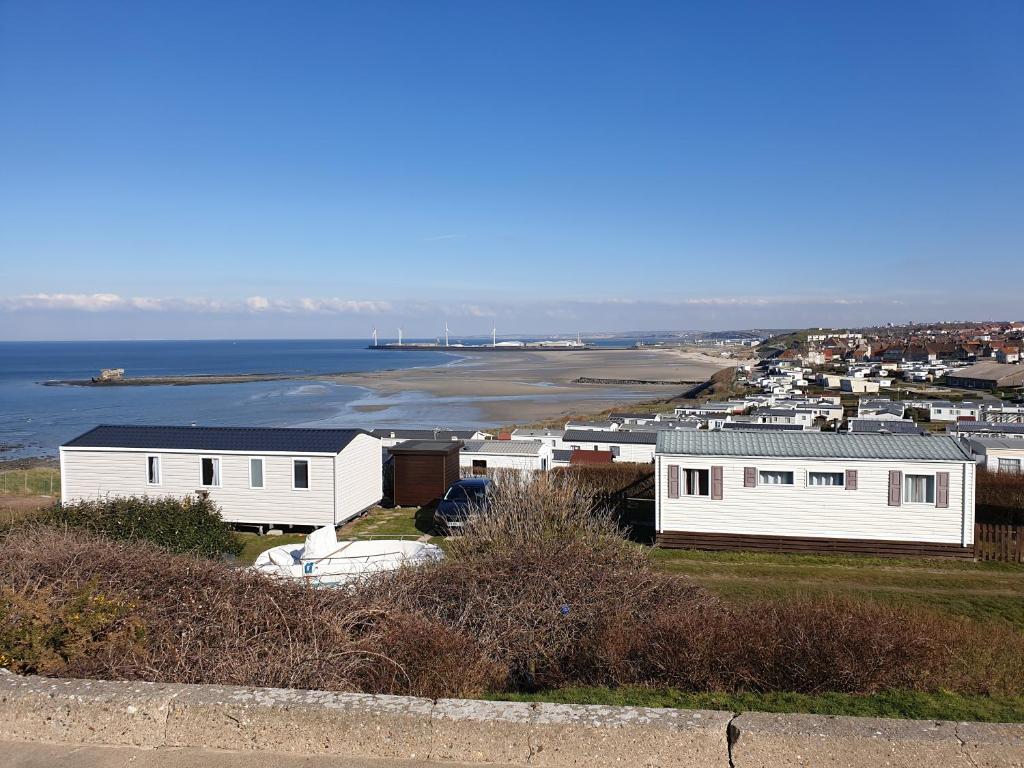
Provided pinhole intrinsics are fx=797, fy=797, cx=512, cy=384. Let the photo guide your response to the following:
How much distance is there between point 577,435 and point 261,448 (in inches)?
591

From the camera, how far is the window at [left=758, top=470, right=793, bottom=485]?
17766 mm

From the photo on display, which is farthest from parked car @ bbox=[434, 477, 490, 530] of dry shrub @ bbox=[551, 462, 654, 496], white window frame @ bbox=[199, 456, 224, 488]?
white window frame @ bbox=[199, 456, 224, 488]

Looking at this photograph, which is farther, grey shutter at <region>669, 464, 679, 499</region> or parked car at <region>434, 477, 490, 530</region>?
parked car at <region>434, 477, 490, 530</region>

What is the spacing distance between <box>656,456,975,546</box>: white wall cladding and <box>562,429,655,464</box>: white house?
12977mm

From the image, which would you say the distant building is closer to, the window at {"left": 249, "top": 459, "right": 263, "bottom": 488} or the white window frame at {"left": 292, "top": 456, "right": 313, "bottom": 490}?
the white window frame at {"left": 292, "top": 456, "right": 313, "bottom": 490}

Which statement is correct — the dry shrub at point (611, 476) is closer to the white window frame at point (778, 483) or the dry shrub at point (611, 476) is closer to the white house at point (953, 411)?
the white window frame at point (778, 483)

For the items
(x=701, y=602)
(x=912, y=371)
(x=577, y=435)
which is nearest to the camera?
(x=701, y=602)

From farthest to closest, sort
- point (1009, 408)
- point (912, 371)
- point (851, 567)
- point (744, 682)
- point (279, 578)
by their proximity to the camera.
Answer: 1. point (912, 371)
2. point (1009, 408)
3. point (851, 567)
4. point (279, 578)
5. point (744, 682)

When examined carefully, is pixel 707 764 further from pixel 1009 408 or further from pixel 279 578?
pixel 1009 408

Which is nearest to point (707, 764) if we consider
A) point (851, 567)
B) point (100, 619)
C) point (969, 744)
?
point (969, 744)

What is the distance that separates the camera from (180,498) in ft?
68.1

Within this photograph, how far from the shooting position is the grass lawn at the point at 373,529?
1903 centimetres

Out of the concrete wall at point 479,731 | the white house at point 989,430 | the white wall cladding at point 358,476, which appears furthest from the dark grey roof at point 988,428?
the concrete wall at point 479,731

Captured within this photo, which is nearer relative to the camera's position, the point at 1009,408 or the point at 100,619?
the point at 100,619
